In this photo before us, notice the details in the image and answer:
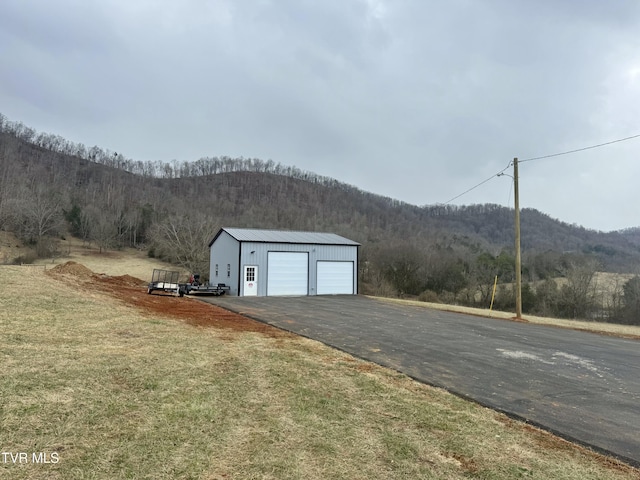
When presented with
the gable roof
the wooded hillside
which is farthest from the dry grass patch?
the wooded hillside

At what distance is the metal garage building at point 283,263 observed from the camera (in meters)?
23.5

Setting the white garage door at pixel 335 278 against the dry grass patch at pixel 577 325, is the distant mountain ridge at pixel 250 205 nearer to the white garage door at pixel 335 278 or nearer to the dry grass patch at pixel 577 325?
the white garage door at pixel 335 278

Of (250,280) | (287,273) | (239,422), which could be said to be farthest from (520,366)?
(287,273)

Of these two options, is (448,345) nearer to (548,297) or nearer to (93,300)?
(93,300)

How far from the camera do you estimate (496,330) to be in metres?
12.8

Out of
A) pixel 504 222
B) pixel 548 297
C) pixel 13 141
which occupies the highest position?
pixel 13 141

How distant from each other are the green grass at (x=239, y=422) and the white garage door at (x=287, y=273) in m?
17.1

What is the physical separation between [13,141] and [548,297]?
11160 centimetres

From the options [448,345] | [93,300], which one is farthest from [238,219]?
[448,345]

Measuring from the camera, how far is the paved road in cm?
495

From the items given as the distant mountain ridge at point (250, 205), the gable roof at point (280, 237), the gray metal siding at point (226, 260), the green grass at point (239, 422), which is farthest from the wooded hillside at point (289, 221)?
the green grass at point (239, 422)

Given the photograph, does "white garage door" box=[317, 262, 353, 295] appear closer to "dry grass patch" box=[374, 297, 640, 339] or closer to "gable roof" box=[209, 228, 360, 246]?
"gable roof" box=[209, 228, 360, 246]

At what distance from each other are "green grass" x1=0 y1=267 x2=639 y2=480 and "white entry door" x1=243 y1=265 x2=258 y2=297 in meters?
16.2

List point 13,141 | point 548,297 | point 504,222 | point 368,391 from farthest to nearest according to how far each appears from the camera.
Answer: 1. point 13,141
2. point 504,222
3. point 548,297
4. point 368,391
